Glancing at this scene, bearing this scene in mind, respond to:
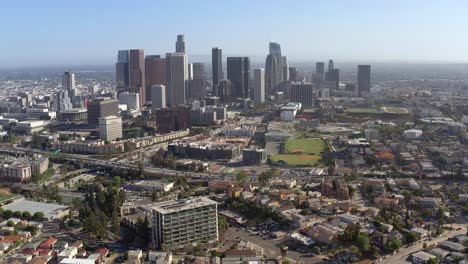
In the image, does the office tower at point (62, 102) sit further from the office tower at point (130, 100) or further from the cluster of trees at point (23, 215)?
the cluster of trees at point (23, 215)

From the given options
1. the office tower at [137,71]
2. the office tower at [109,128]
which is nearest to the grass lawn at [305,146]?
the office tower at [109,128]

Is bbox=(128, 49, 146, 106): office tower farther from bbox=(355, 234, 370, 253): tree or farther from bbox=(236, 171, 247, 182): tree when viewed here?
bbox=(355, 234, 370, 253): tree

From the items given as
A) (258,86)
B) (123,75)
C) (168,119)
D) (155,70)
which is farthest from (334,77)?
(168,119)

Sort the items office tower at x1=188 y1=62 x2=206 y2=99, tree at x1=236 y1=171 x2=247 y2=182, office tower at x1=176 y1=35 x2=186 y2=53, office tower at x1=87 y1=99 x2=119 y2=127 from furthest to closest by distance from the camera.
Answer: office tower at x1=176 y1=35 x2=186 y2=53
office tower at x1=188 y1=62 x2=206 y2=99
office tower at x1=87 y1=99 x2=119 y2=127
tree at x1=236 y1=171 x2=247 y2=182

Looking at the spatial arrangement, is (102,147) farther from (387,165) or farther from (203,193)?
(387,165)

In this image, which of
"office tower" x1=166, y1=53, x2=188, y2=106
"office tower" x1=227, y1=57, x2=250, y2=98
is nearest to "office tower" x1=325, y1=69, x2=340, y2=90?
"office tower" x1=227, y1=57, x2=250, y2=98

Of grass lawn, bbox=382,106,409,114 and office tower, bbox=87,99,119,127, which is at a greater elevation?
office tower, bbox=87,99,119,127

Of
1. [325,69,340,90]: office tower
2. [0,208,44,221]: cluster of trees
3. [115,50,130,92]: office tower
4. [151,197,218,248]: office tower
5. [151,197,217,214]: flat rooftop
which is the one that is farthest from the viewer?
[325,69,340,90]: office tower
